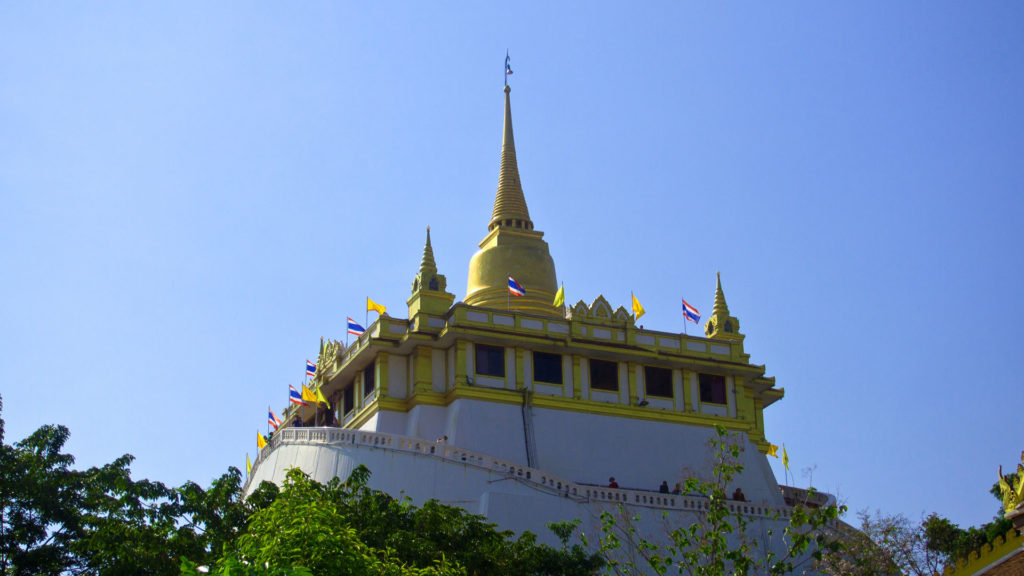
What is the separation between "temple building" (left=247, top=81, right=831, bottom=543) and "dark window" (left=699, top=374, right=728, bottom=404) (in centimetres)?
5

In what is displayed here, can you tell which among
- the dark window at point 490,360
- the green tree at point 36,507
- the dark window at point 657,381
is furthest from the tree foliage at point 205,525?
the dark window at point 657,381

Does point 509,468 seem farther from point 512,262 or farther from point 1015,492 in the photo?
point 1015,492

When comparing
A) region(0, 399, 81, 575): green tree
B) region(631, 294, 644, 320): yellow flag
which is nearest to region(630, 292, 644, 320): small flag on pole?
region(631, 294, 644, 320): yellow flag

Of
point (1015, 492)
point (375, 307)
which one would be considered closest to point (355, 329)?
point (375, 307)

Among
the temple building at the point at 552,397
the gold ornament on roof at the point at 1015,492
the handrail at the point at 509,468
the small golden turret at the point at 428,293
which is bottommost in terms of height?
the gold ornament on roof at the point at 1015,492

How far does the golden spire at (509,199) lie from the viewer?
56656 mm

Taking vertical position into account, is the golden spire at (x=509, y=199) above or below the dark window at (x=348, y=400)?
above

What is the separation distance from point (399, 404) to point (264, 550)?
24.8m

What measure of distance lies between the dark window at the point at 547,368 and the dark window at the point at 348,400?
7408 millimetres

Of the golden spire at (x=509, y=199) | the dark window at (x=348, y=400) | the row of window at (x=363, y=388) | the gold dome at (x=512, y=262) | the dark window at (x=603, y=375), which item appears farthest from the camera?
the golden spire at (x=509, y=199)

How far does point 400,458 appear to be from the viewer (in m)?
40.9

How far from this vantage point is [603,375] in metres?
49.4

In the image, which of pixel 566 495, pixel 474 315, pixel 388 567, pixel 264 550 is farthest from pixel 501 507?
pixel 264 550

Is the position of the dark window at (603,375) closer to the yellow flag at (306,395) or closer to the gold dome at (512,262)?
the gold dome at (512,262)
